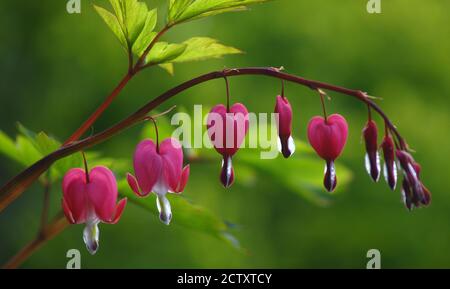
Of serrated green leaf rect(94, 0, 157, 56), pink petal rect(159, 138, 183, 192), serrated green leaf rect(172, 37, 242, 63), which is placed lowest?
pink petal rect(159, 138, 183, 192)

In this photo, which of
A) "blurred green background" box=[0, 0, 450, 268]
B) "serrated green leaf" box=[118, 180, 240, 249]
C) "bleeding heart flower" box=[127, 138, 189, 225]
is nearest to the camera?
"bleeding heart flower" box=[127, 138, 189, 225]

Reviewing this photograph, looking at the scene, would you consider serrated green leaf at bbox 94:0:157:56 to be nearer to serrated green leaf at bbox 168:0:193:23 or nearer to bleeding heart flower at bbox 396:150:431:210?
serrated green leaf at bbox 168:0:193:23

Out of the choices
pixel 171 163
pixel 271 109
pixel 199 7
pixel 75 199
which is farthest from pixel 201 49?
pixel 271 109

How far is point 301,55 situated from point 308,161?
4.51 meters

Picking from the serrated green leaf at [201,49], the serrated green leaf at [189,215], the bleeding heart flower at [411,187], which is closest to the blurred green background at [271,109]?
the serrated green leaf at [189,215]

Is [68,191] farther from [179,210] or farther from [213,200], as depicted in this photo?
[213,200]

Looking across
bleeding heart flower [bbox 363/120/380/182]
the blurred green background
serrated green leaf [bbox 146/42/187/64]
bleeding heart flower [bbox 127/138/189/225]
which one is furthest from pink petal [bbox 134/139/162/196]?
the blurred green background

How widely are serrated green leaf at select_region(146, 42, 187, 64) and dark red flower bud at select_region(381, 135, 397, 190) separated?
12.1 inches

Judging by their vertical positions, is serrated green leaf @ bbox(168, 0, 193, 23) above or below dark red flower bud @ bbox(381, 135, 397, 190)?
above

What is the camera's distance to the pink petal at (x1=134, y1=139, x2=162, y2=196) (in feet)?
3.16

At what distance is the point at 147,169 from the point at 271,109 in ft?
15.7

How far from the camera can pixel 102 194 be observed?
967mm

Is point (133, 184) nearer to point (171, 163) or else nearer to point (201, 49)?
point (171, 163)
